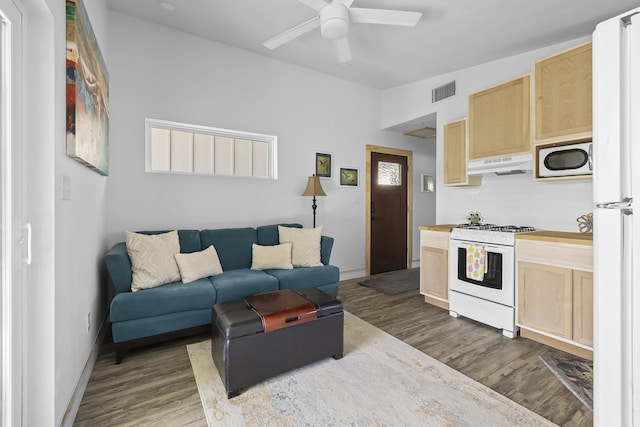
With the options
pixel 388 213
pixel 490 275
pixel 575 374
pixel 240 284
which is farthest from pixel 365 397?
pixel 388 213

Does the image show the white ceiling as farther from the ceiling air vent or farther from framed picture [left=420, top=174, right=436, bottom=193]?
framed picture [left=420, top=174, right=436, bottom=193]

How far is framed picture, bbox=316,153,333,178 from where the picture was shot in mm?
4156

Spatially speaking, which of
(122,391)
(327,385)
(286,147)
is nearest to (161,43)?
(286,147)

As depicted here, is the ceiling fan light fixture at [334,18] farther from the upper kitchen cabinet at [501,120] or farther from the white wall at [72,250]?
the upper kitchen cabinet at [501,120]

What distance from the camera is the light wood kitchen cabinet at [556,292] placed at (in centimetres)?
218

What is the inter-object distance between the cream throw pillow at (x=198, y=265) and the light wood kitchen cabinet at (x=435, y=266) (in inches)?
92.4

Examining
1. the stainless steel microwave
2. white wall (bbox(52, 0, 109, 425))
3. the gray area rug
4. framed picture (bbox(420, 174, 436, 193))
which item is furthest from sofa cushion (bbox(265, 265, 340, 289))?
framed picture (bbox(420, 174, 436, 193))

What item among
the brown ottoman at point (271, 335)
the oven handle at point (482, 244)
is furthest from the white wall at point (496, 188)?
the brown ottoman at point (271, 335)

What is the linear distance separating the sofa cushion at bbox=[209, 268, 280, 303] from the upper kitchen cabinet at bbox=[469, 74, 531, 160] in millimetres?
2612

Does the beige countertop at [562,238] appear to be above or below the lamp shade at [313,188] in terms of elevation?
below

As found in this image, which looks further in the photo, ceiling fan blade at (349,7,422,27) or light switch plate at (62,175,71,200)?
ceiling fan blade at (349,7,422,27)

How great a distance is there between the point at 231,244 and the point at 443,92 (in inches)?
133
